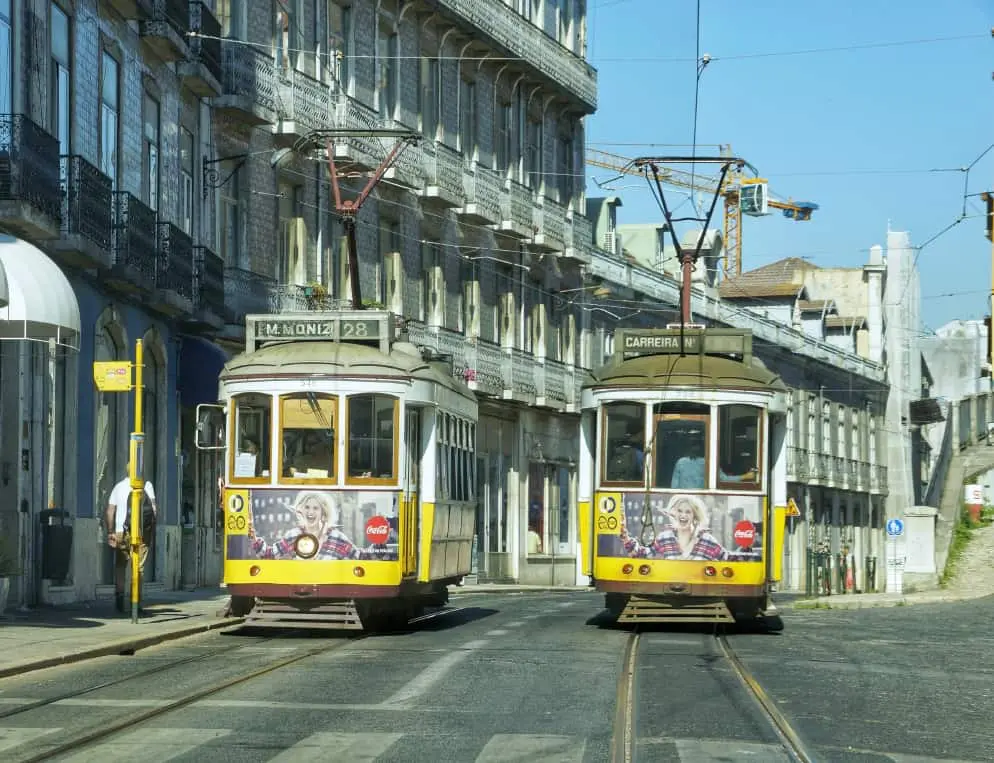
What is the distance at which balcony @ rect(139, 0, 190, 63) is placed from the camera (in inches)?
1186

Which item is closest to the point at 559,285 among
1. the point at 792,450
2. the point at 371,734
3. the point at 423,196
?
the point at 423,196

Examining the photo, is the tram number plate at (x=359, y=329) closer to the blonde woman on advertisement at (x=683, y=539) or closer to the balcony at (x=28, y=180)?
the blonde woman on advertisement at (x=683, y=539)

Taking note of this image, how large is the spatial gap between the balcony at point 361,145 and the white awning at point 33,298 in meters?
15.9

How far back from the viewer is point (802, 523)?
71.6 m

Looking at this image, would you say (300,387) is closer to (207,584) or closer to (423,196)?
(207,584)

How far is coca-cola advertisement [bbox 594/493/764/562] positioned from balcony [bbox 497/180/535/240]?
26.0 metres

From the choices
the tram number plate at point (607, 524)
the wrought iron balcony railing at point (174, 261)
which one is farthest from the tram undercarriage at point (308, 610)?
the wrought iron balcony railing at point (174, 261)

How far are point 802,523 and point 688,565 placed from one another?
50349 mm

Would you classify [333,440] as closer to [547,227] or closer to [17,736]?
[17,736]

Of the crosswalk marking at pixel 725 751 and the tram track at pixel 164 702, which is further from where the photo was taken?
the tram track at pixel 164 702

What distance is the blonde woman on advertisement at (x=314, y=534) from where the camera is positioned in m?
20.7

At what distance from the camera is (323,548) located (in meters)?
20.7

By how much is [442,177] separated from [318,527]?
79.7ft

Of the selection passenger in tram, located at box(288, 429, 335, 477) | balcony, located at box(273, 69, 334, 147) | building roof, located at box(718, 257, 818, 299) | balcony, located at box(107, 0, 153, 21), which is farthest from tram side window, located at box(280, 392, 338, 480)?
building roof, located at box(718, 257, 818, 299)
